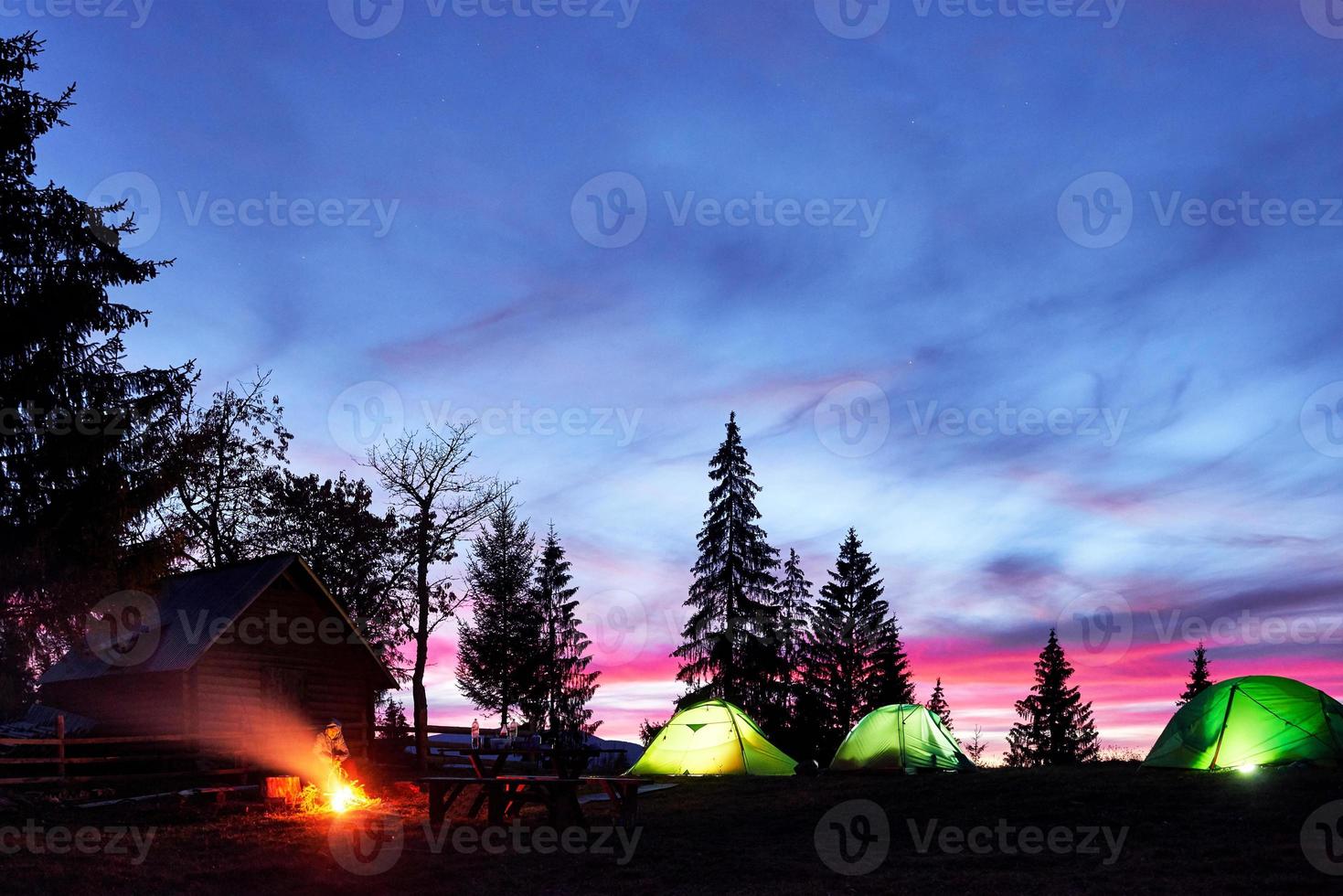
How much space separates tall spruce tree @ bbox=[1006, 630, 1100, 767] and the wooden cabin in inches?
1717

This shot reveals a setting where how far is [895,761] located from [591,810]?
8.25m

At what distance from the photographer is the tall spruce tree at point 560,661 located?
53.3 meters

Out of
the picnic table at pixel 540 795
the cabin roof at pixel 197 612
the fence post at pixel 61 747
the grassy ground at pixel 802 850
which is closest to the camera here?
the grassy ground at pixel 802 850

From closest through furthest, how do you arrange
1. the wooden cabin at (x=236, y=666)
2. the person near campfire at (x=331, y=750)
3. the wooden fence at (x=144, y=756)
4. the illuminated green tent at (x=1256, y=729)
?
1. the illuminated green tent at (x=1256, y=729)
2. the person near campfire at (x=331, y=750)
3. the wooden fence at (x=144, y=756)
4. the wooden cabin at (x=236, y=666)

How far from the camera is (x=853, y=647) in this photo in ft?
170

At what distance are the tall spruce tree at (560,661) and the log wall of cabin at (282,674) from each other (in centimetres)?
2159

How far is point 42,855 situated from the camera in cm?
1431

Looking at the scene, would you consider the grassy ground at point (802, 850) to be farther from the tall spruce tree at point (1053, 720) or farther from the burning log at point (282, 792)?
the tall spruce tree at point (1053, 720)

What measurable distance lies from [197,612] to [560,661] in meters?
26.9

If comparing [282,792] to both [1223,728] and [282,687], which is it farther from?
[1223,728]

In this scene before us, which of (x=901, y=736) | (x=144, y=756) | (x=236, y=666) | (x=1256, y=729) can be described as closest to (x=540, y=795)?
(x=901, y=736)

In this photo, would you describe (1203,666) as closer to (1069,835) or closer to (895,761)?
(895,761)

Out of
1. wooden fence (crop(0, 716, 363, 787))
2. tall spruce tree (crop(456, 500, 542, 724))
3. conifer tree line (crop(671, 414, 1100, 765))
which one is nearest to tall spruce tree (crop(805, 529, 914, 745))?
conifer tree line (crop(671, 414, 1100, 765))

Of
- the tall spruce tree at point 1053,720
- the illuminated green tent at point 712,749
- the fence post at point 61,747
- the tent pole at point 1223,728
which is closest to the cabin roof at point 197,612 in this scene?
the fence post at point 61,747
